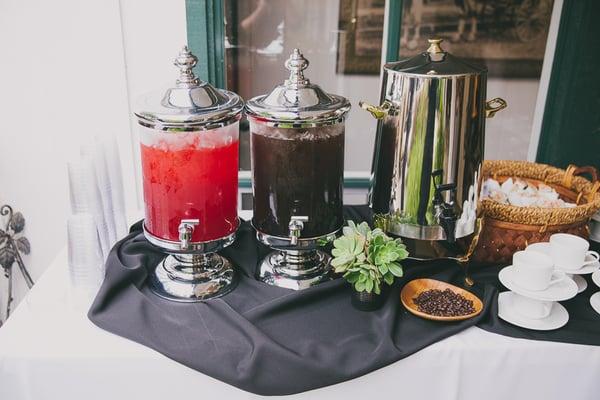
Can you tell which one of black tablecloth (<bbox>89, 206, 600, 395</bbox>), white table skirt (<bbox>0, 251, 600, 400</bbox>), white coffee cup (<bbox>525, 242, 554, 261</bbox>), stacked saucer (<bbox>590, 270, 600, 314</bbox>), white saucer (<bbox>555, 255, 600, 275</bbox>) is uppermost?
white coffee cup (<bbox>525, 242, 554, 261</bbox>)

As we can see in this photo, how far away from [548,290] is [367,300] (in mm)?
328

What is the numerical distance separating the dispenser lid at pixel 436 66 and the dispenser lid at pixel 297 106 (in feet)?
0.49

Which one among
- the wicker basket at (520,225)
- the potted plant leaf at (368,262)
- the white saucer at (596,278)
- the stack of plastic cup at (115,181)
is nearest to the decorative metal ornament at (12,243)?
the stack of plastic cup at (115,181)

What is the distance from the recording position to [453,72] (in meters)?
1.04

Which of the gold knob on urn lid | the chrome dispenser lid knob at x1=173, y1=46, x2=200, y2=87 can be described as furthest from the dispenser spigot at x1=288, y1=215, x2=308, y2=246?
the gold knob on urn lid

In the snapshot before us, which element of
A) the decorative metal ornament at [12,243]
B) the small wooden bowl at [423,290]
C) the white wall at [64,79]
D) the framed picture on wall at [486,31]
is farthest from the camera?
the framed picture on wall at [486,31]

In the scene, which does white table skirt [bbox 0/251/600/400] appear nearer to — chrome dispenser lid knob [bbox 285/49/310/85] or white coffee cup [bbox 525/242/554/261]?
white coffee cup [bbox 525/242/554/261]

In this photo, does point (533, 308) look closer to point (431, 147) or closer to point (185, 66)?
point (431, 147)

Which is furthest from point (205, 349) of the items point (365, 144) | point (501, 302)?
point (365, 144)

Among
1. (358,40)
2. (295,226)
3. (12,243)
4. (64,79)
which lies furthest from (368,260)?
(358,40)

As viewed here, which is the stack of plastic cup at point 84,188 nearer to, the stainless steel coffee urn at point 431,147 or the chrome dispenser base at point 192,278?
the chrome dispenser base at point 192,278

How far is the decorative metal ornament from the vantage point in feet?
5.43

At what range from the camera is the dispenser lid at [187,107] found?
0.96 metres

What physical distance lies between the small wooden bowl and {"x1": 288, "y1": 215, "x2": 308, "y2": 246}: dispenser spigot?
237 mm
